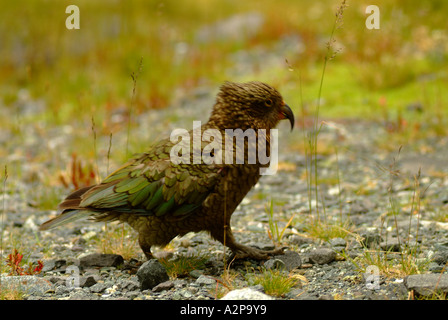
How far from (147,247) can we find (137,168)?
0.67 meters

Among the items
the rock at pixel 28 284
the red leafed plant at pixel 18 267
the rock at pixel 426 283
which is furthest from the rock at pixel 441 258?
the red leafed plant at pixel 18 267

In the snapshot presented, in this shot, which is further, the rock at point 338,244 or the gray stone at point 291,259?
the rock at point 338,244

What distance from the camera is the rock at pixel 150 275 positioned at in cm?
401

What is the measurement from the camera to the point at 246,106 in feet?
14.9

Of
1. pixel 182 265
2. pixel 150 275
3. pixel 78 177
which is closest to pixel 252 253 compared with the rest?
pixel 182 265

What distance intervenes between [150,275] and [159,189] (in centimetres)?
67

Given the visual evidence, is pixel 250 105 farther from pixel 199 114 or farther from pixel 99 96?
pixel 99 96

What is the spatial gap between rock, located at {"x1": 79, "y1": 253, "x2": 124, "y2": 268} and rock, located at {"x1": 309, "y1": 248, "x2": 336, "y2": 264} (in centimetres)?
162

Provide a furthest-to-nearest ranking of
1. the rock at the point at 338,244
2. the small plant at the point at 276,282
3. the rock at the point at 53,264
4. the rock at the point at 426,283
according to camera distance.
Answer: the rock at the point at 338,244 → the rock at the point at 53,264 → the small plant at the point at 276,282 → the rock at the point at 426,283

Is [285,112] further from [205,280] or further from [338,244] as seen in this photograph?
[205,280]

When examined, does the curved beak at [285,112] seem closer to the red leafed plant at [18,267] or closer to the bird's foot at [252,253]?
the bird's foot at [252,253]

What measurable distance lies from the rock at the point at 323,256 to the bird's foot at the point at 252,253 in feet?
1.09
